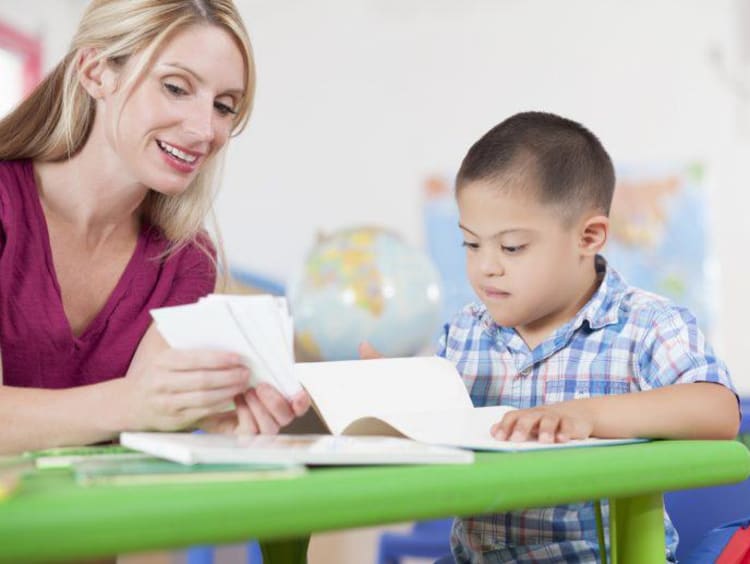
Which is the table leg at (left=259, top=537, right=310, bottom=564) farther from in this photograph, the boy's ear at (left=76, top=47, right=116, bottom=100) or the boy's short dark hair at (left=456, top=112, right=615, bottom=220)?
the boy's ear at (left=76, top=47, right=116, bottom=100)

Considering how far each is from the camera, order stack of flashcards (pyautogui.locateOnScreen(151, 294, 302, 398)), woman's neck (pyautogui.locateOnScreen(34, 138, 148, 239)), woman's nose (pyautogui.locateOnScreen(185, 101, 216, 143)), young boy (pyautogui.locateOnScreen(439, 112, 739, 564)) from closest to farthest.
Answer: stack of flashcards (pyautogui.locateOnScreen(151, 294, 302, 398)), young boy (pyautogui.locateOnScreen(439, 112, 739, 564)), woman's nose (pyautogui.locateOnScreen(185, 101, 216, 143)), woman's neck (pyautogui.locateOnScreen(34, 138, 148, 239))

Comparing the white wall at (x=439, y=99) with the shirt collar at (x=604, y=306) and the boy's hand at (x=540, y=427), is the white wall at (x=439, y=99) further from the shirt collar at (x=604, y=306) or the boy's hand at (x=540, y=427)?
the boy's hand at (x=540, y=427)

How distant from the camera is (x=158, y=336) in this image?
135cm

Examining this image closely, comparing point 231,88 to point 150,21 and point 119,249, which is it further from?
point 119,249

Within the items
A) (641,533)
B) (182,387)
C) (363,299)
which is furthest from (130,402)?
(363,299)

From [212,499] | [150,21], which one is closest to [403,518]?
[212,499]

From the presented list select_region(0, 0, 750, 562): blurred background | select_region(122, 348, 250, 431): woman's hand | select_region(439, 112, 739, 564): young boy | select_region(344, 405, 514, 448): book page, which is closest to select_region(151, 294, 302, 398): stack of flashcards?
select_region(122, 348, 250, 431): woman's hand

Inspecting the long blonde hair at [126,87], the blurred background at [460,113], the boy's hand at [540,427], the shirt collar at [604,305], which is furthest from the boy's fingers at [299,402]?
the blurred background at [460,113]

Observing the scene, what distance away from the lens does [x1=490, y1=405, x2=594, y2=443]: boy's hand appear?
91 centimetres

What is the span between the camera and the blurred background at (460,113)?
3.85m

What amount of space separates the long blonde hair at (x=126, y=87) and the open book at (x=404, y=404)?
0.53 metres

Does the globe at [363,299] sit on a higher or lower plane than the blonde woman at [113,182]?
lower

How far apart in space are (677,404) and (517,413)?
7.3 inches

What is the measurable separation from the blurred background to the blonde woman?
2302 mm
